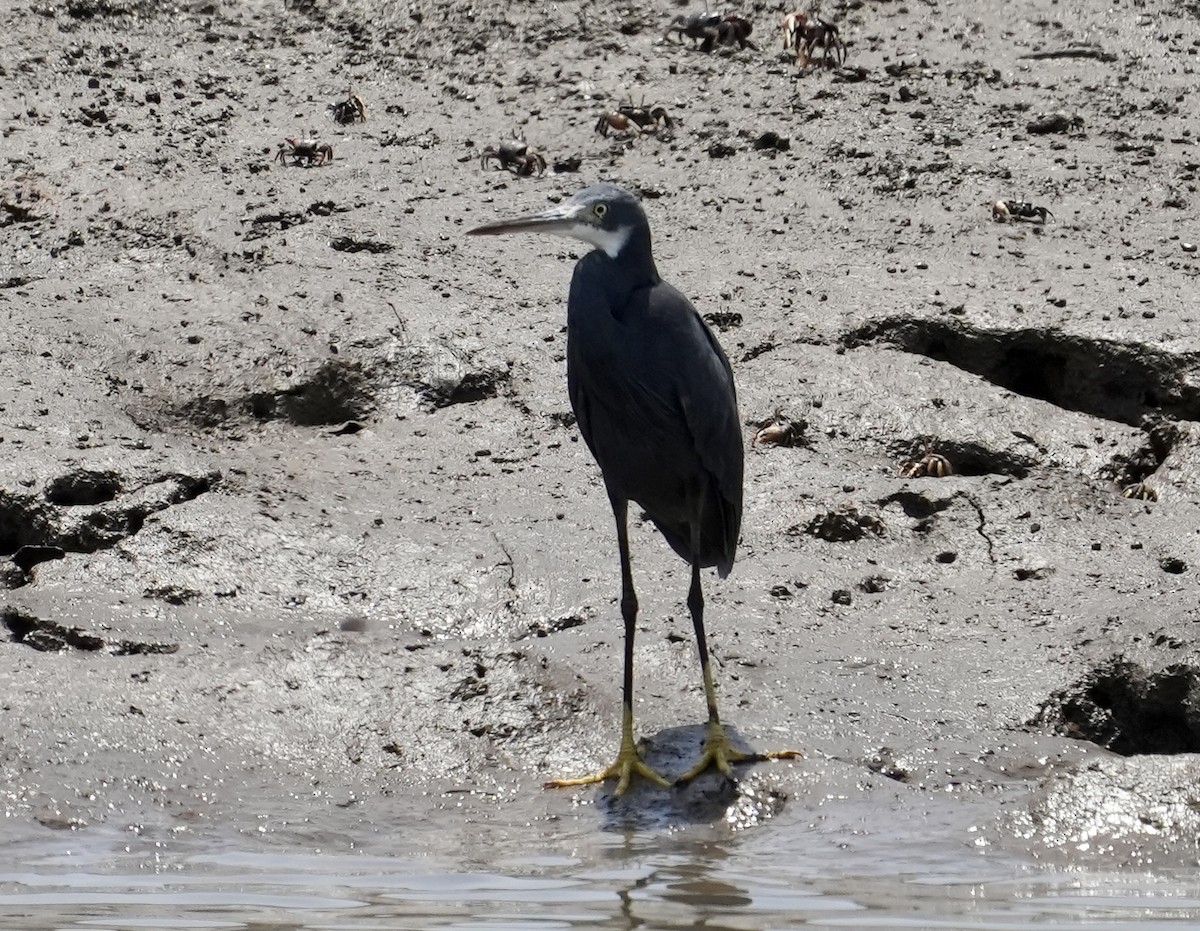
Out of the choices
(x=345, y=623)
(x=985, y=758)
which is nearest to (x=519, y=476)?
(x=345, y=623)

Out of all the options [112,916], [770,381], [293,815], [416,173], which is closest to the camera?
[112,916]

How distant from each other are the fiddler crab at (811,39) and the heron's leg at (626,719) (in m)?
4.98

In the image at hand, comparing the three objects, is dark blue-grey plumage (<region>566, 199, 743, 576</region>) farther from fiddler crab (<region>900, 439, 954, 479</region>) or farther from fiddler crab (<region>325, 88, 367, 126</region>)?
fiddler crab (<region>325, 88, 367, 126</region>)

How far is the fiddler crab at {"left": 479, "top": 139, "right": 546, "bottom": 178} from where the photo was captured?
9055 mm

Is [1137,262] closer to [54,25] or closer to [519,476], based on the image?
[519,476]

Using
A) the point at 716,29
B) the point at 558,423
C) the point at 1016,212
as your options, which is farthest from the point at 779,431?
the point at 716,29

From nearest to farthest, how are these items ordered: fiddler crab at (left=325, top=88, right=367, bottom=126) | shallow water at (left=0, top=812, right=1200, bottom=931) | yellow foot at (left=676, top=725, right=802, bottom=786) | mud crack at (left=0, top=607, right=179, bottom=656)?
shallow water at (left=0, top=812, right=1200, bottom=931) → yellow foot at (left=676, top=725, right=802, bottom=786) → mud crack at (left=0, top=607, right=179, bottom=656) → fiddler crab at (left=325, top=88, right=367, bottom=126)

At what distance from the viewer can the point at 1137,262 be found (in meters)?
8.21

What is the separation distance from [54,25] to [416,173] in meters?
2.52

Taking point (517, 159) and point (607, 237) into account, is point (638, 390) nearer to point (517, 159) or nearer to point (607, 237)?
point (607, 237)

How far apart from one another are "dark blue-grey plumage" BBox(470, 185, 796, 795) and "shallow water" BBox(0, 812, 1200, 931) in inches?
18.5

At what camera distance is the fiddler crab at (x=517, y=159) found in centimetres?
905

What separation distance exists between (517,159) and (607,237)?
356cm

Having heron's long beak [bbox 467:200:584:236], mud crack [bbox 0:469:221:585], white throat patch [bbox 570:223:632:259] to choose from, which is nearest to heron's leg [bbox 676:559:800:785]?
white throat patch [bbox 570:223:632:259]
